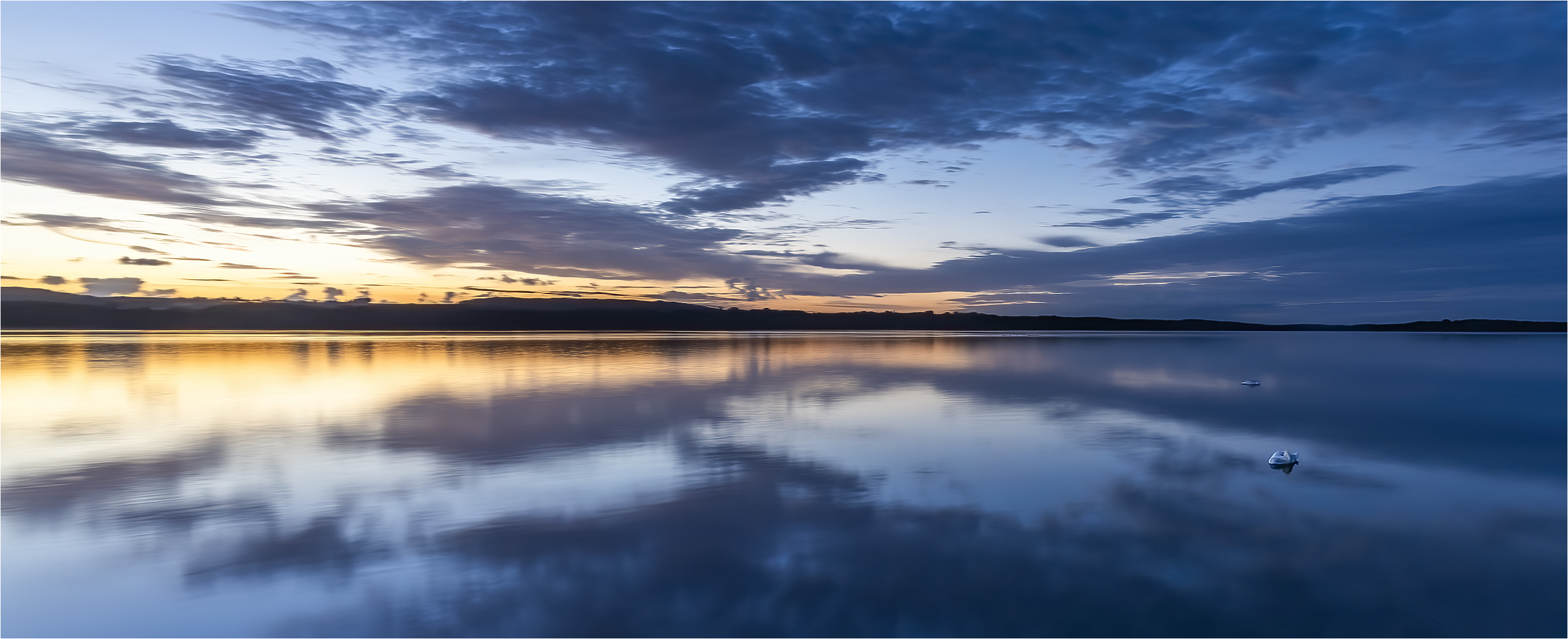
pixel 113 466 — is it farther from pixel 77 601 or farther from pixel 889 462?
pixel 889 462

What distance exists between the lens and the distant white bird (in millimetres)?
10219

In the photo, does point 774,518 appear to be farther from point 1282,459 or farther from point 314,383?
point 314,383

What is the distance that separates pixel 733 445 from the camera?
1180 centimetres

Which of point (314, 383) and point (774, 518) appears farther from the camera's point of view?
point (314, 383)

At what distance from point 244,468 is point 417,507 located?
409 cm

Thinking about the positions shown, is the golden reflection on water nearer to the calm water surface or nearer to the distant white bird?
the calm water surface

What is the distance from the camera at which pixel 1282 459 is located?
10.3 metres

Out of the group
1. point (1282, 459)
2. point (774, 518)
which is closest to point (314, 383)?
point (774, 518)

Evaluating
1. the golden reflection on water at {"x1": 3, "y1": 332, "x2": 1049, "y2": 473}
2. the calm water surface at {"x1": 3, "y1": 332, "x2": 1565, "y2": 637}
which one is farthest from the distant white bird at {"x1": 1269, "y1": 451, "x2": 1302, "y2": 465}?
the golden reflection on water at {"x1": 3, "y1": 332, "x2": 1049, "y2": 473}

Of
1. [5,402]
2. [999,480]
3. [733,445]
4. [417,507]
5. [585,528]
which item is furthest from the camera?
[5,402]

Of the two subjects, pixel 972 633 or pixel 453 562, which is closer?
pixel 972 633

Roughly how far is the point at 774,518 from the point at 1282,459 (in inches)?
309

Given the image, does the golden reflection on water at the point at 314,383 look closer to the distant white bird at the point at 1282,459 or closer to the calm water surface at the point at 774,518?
the calm water surface at the point at 774,518

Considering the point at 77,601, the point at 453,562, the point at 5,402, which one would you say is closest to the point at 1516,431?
the point at 453,562
